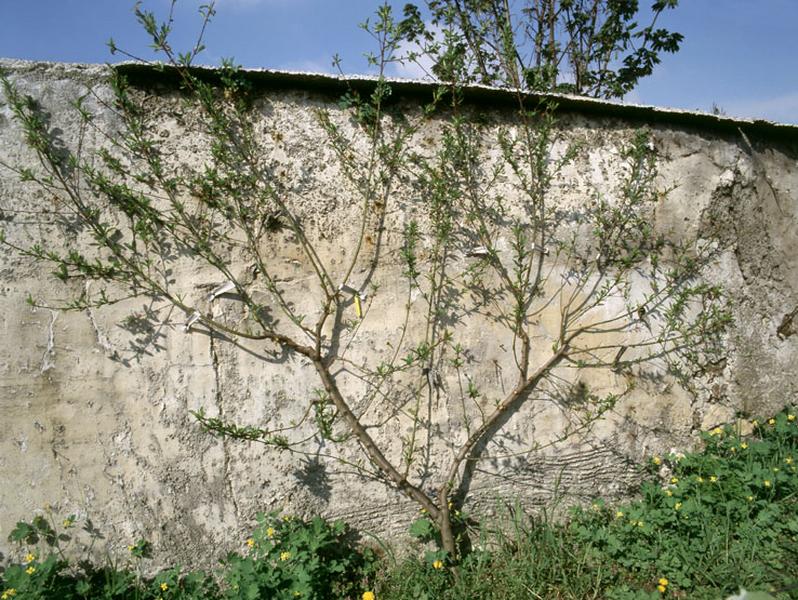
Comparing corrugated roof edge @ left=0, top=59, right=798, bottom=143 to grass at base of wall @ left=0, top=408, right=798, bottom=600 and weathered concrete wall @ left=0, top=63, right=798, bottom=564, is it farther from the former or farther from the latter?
grass at base of wall @ left=0, top=408, right=798, bottom=600

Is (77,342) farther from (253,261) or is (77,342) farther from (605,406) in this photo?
(605,406)

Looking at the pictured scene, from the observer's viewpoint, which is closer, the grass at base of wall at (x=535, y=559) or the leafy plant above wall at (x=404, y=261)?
the grass at base of wall at (x=535, y=559)

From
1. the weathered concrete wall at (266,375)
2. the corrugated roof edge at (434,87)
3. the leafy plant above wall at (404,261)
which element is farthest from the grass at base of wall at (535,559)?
the corrugated roof edge at (434,87)

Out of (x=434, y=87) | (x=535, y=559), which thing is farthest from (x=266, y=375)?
(x=434, y=87)

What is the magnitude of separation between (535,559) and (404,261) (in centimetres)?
146

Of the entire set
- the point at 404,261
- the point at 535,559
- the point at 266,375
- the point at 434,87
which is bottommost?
the point at 535,559

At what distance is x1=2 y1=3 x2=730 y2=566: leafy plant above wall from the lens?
8.26 feet

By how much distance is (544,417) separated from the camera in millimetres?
2877

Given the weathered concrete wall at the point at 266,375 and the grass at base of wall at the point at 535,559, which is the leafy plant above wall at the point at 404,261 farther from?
the grass at base of wall at the point at 535,559

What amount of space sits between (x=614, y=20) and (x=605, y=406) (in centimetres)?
527

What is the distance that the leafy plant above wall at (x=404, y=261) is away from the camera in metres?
2.52

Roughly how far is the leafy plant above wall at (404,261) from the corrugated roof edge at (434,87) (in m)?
0.05

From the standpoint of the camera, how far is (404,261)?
278 cm

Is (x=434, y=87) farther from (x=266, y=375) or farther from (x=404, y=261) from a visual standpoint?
(x=266, y=375)
